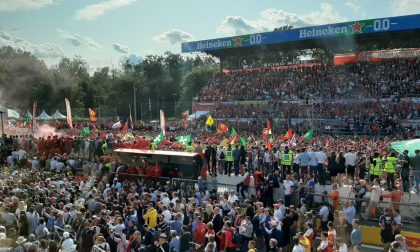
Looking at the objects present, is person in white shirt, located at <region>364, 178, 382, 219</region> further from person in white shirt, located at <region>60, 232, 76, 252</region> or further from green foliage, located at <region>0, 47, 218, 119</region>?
green foliage, located at <region>0, 47, 218, 119</region>

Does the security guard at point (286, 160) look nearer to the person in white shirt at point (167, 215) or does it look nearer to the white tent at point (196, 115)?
the person in white shirt at point (167, 215)

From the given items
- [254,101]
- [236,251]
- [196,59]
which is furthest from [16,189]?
[196,59]

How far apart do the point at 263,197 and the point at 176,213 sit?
410 cm

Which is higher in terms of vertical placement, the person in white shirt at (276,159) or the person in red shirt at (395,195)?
the person in white shirt at (276,159)

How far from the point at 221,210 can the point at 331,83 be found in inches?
1154

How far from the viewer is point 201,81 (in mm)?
88062

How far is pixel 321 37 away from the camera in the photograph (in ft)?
130

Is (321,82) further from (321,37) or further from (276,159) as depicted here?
(276,159)

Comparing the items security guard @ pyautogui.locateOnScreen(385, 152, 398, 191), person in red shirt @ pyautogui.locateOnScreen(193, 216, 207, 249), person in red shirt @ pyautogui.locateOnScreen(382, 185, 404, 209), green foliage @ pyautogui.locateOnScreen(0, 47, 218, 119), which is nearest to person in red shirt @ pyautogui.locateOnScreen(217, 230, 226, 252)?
person in red shirt @ pyautogui.locateOnScreen(193, 216, 207, 249)

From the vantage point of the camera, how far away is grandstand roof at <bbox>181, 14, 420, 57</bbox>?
35781mm

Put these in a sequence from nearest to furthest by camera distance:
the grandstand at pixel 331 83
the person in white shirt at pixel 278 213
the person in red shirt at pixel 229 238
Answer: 1. the person in red shirt at pixel 229 238
2. the person in white shirt at pixel 278 213
3. the grandstand at pixel 331 83

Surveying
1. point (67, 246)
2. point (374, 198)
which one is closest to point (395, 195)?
point (374, 198)

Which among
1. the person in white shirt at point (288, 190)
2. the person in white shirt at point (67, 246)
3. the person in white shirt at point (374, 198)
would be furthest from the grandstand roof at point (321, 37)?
the person in white shirt at point (67, 246)

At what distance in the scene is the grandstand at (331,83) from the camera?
32.9m
